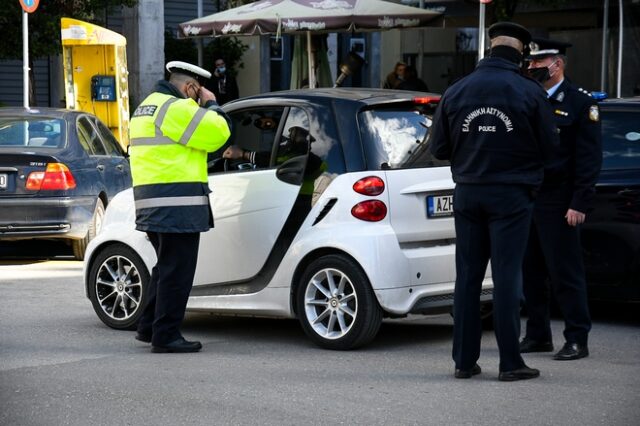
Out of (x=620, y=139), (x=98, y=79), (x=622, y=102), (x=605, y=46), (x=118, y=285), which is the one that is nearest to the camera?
(x=118, y=285)

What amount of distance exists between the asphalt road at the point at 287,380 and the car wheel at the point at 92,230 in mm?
3563

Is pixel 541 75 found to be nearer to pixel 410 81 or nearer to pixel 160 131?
pixel 160 131

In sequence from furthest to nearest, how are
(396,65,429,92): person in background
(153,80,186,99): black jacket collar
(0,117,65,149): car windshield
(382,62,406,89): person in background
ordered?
(382,62,406,89): person in background, (396,65,429,92): person in background, (0,117,65,149): car windshield, (153,80,186,99): black jacket collar

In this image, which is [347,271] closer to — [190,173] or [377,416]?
[190,173]

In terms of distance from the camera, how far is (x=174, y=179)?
26.0ft

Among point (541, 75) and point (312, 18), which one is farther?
point (312, 18)

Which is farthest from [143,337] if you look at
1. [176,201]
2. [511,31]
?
[511,31]

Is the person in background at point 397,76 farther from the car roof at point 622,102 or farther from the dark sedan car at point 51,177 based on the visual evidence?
the car roof at point 622,102

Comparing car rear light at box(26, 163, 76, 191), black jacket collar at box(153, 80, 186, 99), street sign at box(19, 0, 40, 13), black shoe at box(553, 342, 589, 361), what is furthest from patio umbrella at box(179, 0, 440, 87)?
black shoe at box(553, 342, 589, 361)

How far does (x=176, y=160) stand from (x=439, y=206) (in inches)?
62.1

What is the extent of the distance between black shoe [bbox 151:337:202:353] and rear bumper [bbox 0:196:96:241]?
4.87 metres

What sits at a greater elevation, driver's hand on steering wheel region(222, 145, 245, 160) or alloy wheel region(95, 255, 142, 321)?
driver's hand on steering wheel region(222, 145, 245, 160)

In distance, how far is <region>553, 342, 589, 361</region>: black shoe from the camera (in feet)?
25.4

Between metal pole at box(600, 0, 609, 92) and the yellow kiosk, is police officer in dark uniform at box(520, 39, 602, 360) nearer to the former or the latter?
metal pole at box(600, 0, 609, 92)
